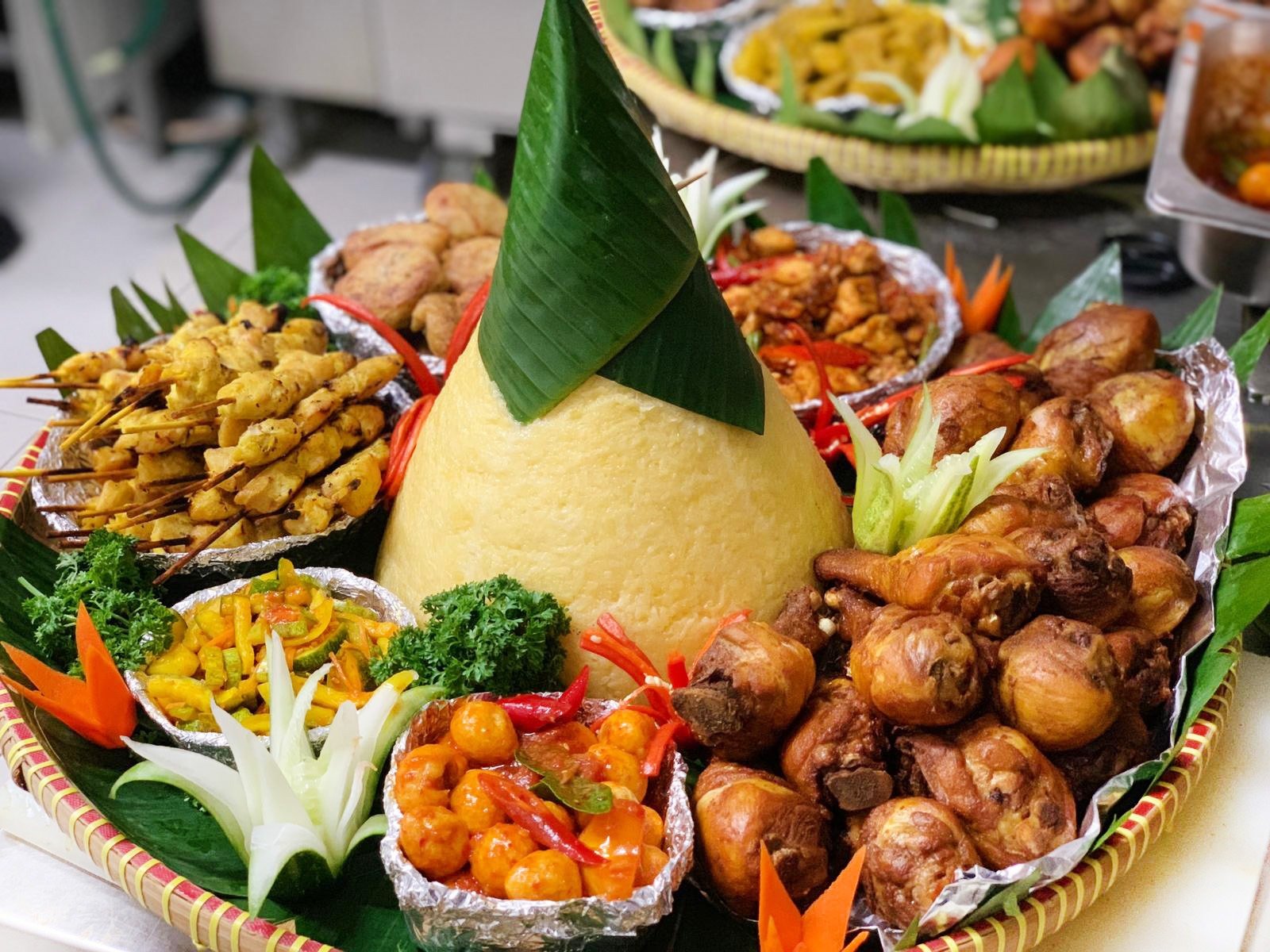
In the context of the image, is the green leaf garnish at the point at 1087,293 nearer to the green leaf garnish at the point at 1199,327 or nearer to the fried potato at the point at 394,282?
the green leaf garnish at the point at 1199,327

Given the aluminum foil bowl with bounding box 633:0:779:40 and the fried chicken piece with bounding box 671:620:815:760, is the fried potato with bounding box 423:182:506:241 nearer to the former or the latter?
the fried chicken piece with bounding box 671:620:815:760

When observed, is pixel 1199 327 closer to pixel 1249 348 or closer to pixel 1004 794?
pixel 1249 348

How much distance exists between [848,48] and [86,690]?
3.88 meters

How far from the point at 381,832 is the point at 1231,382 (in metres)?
1.99

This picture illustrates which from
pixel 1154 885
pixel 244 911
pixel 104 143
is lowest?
pixel 104 143

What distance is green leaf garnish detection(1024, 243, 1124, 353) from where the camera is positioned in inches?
140

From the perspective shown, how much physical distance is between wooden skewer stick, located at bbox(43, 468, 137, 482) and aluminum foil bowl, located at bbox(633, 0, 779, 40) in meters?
3.43

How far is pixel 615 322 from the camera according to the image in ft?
7.06

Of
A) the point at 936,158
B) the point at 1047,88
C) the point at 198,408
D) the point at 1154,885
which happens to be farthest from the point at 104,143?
the point at 1154,885

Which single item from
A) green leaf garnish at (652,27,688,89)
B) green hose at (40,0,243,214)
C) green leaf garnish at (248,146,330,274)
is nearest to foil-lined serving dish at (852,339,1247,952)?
green leaf garnish at (248,146,330,274)

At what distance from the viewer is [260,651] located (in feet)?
7.84

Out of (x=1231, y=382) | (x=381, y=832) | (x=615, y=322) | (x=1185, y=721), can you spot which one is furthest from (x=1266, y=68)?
(x=381, y=832)

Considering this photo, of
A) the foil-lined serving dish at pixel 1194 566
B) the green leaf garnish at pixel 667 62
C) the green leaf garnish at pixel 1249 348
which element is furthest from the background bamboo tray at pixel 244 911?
the green leaf garnish at pixel 667 62

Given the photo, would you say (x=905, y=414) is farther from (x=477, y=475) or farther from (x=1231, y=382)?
(x=477, y=475)
